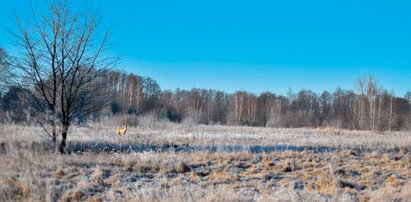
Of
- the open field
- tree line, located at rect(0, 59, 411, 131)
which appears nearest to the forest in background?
tree line, located at rect(0, 59, 411, 131)

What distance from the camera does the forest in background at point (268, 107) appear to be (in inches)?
1371

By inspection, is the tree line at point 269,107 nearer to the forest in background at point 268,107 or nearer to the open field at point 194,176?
the forest in background at point 268,107

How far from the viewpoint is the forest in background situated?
3482 centimetres

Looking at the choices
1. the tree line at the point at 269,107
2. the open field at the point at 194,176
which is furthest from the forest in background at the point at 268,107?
the open field at the point at 194,176

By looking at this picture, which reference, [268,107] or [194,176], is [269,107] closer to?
[268,107]

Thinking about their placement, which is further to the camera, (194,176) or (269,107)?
(269,107)

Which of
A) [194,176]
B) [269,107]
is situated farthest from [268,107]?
[194,176]

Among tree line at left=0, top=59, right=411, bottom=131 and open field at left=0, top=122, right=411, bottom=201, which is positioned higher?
tree line at left=0, top=59, right=411, bottom=131

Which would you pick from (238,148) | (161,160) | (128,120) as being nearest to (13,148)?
(161,160)

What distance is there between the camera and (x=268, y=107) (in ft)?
178

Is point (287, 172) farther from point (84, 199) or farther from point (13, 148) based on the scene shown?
point (13, 148)

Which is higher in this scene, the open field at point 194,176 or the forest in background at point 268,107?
the forest in background at point 268,107

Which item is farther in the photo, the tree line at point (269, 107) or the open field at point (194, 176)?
the tree line at point (269, 107)

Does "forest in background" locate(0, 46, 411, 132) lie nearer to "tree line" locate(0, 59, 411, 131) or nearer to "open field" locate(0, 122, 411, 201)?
"tree line" locate(0, 59, 411, 131)
